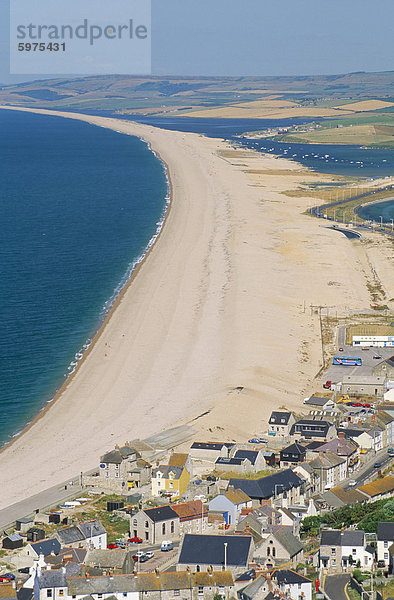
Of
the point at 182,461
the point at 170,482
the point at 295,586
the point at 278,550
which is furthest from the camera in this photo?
the point at 182,461

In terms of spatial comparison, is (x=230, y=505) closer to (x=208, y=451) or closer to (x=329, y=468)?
(x=329, y=468)

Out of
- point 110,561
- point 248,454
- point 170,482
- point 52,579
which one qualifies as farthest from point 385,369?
point 52,579

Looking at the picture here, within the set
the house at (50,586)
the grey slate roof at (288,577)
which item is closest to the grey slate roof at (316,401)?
the grey slate roof at (288,577)

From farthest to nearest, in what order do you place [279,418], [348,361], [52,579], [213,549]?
[348,361], [279,418], [213,549], [52,579]

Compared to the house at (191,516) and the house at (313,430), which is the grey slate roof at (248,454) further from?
the house at (191,516)

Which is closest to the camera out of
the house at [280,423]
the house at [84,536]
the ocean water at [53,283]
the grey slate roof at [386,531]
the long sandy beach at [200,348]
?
the grey slate roof at [386,531]

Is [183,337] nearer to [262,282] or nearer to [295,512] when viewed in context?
[262,282]

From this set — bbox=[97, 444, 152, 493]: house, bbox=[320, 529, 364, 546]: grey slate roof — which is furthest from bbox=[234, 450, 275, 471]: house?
bbox=[320, 529, 364, 546]: grey slate roof
